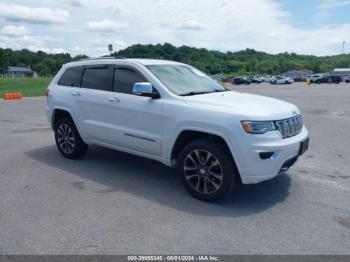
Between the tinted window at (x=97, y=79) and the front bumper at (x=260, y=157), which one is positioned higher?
the tinted window at (x=97, y=79)

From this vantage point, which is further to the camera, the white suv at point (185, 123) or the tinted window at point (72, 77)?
the tinted window at point (72, 77)

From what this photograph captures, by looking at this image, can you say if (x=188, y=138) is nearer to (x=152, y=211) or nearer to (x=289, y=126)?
(x=152, y=211)

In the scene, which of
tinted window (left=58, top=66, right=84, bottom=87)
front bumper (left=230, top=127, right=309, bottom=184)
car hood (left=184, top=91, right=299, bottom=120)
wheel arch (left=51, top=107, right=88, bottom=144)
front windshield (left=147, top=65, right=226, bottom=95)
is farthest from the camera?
tinted window (left=58, top=66, right=84, bottom=87)

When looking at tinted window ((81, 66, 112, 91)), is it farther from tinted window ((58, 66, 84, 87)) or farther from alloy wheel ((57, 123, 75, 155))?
alloy wheel ((57, 123, 75, 155))

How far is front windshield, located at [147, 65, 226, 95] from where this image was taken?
5102 mm


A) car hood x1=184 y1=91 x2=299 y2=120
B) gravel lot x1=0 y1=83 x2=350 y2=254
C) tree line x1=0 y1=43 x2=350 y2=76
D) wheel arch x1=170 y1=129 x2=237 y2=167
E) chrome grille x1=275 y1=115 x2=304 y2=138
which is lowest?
gravel lot x1=0 y1=83 x2=350 y2=254

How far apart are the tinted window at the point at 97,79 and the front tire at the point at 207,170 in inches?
75.2

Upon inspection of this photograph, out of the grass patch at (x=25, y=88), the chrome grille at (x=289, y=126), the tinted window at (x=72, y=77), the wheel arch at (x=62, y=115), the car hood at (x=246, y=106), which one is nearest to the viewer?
the car hood at (x=246, y=106)

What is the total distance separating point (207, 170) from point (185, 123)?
0.67 m

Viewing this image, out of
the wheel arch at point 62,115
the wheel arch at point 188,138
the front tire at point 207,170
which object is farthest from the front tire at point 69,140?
the front tire at point 207,170

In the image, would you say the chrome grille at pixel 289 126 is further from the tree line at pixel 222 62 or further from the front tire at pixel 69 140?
the tree line at pixel 222 62

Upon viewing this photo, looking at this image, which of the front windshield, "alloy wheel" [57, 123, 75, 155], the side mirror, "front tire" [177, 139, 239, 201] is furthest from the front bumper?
"alloy wheel" [57, 123, 75, 155]

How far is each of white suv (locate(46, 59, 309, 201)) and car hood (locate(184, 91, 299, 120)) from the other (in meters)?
0.01

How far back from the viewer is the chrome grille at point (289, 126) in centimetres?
440
